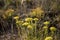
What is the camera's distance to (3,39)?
333 centimetres

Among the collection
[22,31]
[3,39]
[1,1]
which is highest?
[1,1]

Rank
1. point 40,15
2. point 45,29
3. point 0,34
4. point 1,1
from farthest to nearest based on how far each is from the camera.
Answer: point 1,1 < point 0,34 < point 40,15 < point 45,29

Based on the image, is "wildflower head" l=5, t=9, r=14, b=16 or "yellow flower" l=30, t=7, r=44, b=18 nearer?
"yellow flower" l=30, t=7, r=44, b=18

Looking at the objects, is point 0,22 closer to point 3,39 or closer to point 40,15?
point 3,39

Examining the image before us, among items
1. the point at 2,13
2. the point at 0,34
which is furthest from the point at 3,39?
the point at 2,13

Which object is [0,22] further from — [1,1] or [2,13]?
[1,1]

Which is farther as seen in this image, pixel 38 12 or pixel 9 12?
pixel 9 12

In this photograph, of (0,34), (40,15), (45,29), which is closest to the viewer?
(45,29)

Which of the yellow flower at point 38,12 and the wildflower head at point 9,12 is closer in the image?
the yellow flower at point 38,12

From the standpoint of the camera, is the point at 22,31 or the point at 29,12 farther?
the point at 29,12

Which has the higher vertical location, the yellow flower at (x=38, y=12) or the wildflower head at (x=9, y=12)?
the yellow flower at (x=38, y=12)

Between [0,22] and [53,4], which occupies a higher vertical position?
[53,4]

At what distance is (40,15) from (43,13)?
0.08 meters

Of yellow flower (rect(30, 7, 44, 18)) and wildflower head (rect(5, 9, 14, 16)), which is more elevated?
yellow flower (rect(30, 7, 44, 18))
